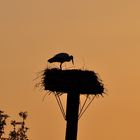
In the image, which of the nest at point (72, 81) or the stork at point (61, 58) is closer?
the nest at point (72, 81)

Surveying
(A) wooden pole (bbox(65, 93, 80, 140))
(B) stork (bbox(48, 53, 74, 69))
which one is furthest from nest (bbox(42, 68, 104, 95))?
(B) stork (bbox(48, 53, 74, 69))

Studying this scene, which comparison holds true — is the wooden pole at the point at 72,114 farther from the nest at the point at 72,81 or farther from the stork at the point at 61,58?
the stork at the point at 61,58

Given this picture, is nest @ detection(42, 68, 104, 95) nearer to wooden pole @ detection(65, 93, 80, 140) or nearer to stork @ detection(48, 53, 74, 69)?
wooden pole @ detection(65, 93, 80, 140)

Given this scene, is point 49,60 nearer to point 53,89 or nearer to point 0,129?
point 53,89

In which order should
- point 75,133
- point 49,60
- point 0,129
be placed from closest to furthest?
point 75,133, point 49,60, point 0,129

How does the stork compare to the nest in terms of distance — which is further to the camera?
the stork

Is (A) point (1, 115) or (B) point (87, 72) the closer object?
(B) point (87, 72)

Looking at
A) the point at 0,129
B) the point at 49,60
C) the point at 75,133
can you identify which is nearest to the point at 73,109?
the point at 75,133

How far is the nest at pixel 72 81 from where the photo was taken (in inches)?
2162

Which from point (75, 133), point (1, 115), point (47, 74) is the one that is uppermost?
point (1, 115)

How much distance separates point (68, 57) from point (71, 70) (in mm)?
4279

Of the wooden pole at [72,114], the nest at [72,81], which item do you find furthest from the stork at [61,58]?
the wooden pole at [72,114]

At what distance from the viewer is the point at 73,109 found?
54.1 metres

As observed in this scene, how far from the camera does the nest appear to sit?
54.9 metres
